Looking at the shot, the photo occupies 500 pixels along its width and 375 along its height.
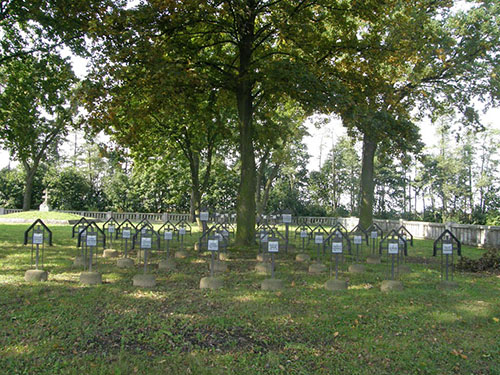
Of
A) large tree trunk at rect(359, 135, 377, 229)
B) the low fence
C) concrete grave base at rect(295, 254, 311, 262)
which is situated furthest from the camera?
large tree trunk at rect(359, 135, 377, 229)

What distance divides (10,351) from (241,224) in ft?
28.5

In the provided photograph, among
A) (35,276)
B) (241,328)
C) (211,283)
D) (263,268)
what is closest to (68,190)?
(35,276)

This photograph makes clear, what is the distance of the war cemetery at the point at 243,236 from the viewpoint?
4355 millimetres

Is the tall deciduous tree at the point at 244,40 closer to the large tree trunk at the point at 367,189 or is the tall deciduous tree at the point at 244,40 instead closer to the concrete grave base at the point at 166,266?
the concrete grave base at the point at 166,266

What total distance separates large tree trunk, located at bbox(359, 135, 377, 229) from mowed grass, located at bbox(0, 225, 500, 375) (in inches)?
397

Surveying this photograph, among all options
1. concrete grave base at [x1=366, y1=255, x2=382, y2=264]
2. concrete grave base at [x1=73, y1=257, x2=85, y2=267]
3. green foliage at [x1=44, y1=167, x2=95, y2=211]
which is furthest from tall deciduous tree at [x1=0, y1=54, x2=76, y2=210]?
green foliage at [x1=44, y1=167, x2=95, y2=211]

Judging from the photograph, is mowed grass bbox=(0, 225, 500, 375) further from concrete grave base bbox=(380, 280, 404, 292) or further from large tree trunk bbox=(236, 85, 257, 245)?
large tree trunk bbox=(236, 85, 257, 245)

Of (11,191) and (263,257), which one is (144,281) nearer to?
(263,257)

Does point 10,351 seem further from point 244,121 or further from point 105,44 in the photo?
point 244,121

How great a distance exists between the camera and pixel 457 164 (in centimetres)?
4212

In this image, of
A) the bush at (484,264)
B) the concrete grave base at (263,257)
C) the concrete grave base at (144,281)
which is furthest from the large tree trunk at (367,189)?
the concrete grave base at (144,281)

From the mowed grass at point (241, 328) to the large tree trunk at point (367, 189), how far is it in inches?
397

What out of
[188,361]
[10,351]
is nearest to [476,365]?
[188,361]

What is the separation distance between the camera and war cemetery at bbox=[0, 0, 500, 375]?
436cm
